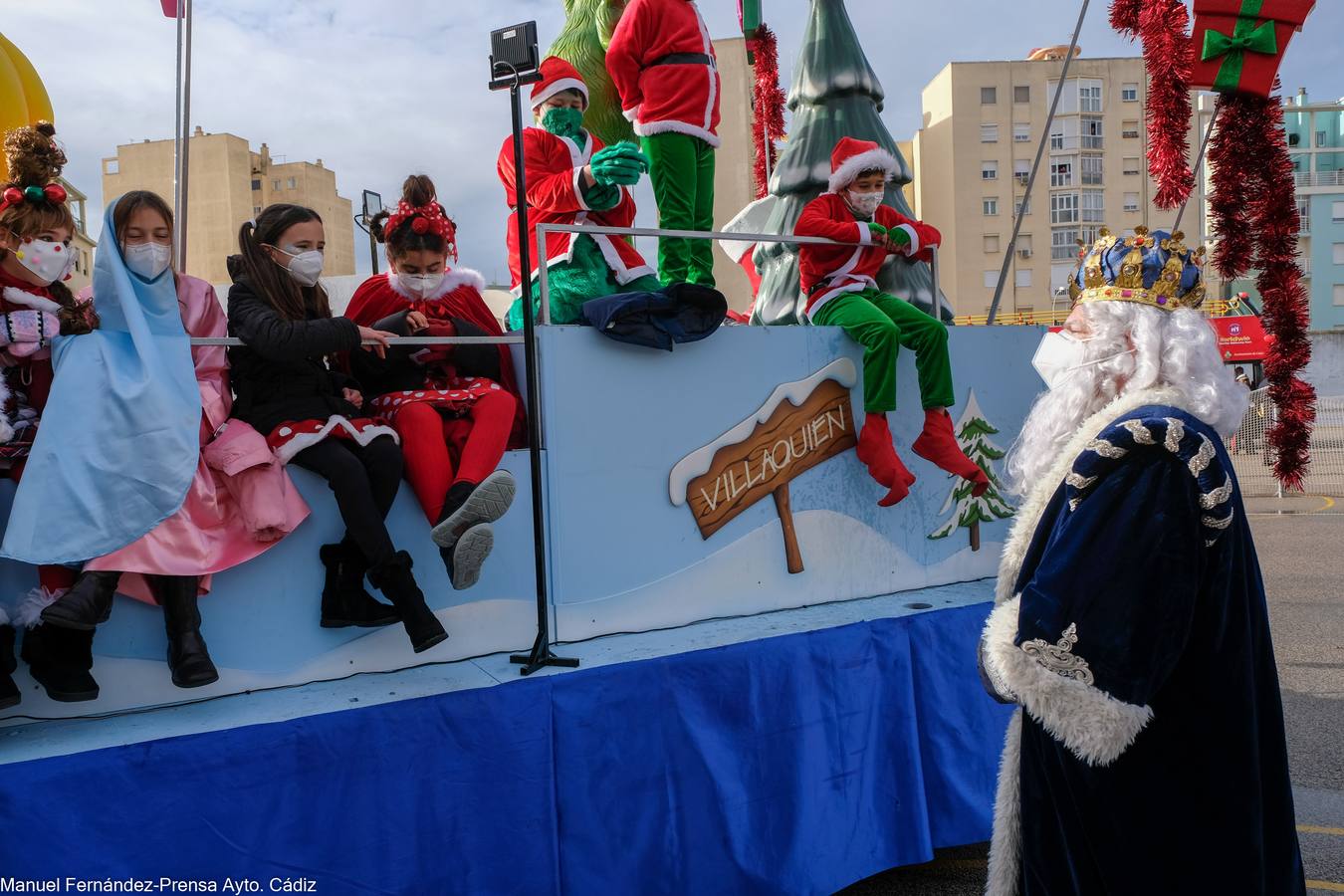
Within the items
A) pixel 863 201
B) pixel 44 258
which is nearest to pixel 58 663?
pixel 44 258

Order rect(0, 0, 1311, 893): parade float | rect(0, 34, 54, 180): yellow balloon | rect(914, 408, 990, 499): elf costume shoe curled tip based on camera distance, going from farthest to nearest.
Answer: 1. rect(914, 408, 990, 499): elf costume shoe curled tip
2. rect(0, 34, 54, 180): yellow balloon
3. rect(0, 0, 1311, 893): parade float

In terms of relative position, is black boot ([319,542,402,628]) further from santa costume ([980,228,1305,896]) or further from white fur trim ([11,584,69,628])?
santa costume ([980,228,1305,896])

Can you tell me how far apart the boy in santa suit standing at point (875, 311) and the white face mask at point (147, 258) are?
2.51 metres

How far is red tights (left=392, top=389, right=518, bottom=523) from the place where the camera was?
9.55ft

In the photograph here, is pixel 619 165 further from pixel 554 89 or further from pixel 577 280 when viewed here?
pixel 554 89

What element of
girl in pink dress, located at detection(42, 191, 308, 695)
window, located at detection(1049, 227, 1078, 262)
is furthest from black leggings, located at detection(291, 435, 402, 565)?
window, located at detection(1049, 227, 1078, 262)

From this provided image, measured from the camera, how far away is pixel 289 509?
273 centimetres

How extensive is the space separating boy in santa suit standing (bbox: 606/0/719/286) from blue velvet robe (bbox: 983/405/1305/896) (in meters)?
2.89

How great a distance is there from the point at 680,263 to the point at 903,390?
46.2 inches

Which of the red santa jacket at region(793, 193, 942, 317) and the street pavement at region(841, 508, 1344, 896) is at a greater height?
the red santa jacket at region(793, 193, 942, 317)

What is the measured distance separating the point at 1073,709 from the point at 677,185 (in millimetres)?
3212

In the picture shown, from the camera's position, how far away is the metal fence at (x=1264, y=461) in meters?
14.5

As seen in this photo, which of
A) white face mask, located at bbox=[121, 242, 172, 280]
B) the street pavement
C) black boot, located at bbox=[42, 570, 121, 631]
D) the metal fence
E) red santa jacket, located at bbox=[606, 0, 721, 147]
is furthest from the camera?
the metal fence

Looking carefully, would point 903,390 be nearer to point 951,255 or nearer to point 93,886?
point 93,886
